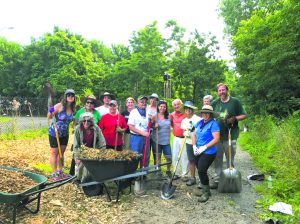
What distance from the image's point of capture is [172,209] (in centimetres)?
490

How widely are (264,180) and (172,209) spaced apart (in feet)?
9.66

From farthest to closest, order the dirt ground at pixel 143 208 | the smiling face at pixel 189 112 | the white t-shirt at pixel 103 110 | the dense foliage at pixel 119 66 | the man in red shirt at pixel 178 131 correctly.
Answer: the dense foliage at pixel 119 66, the white t-shirt at pixel 103 110, the man in red shirt at pixel 178 131, the smiling face at pixel 189 112, the dirt ground at pixel 143 208

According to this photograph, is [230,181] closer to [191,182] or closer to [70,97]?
[191,182]

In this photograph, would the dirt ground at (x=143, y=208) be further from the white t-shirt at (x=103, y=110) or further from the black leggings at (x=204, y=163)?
the white t-shirt at (x=103, y=110)

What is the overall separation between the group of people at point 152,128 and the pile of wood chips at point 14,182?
3.64 ft

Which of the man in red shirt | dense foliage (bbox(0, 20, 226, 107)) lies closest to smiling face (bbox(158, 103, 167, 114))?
the man in red shirt

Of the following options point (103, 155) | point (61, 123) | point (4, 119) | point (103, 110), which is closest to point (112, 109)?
point (103, 110)

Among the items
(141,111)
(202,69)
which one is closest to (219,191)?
(141,111)

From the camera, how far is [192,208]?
496 cm

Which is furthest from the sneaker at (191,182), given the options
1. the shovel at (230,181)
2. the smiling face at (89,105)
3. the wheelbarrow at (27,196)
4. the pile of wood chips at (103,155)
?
the wheelbarrow at (27,196)

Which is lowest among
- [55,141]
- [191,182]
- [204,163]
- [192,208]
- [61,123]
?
[192,208]

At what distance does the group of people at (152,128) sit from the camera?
5.53 m

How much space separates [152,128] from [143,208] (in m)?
1.88

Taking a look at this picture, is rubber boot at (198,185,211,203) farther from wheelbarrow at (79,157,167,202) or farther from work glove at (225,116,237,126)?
work glove at (225,116,237,126)
